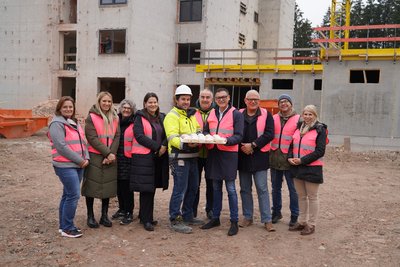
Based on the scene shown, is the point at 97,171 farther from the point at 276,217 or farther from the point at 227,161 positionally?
the point at 276,217

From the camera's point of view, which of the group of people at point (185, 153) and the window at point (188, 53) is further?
the window at point (188, 53)

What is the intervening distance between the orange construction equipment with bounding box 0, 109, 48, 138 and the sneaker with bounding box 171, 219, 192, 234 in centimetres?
1139

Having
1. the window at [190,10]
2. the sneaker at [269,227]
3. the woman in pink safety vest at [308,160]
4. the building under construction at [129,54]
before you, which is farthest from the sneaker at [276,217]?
the window at [190,10]

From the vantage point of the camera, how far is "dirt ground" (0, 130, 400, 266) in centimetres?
461

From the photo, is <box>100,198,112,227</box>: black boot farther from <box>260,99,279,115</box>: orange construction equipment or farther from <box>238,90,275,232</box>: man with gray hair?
<box>260,99,279,115</box>: orange construction equipment

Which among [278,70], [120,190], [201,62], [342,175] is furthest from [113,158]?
[201,62]

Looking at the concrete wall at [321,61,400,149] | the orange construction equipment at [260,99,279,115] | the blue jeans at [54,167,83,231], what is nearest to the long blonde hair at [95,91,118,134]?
the blue jeans at [54,167,83,231]

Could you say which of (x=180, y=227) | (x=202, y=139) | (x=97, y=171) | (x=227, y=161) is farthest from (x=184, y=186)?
(x=97, y=171)

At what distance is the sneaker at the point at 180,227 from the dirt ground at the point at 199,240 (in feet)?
0.38

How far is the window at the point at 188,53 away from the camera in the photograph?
23.8 m

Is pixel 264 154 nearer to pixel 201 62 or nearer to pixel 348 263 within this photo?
pixel 348 263

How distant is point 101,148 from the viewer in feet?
17.5

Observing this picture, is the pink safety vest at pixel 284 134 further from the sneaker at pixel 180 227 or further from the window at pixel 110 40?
the window at pixel 110 40

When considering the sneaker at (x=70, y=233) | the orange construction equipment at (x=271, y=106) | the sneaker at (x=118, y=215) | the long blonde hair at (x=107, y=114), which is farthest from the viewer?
the orange construction equipment at (x=271, y=106)
